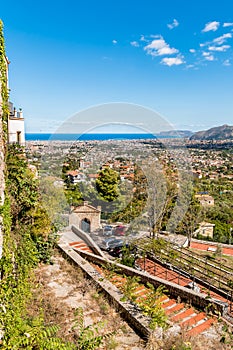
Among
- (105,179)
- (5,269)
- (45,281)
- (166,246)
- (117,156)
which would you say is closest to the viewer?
(5,269)

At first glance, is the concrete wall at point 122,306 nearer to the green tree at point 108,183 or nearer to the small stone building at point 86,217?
the green tree at point 108,183

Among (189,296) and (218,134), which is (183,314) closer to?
(189,296)

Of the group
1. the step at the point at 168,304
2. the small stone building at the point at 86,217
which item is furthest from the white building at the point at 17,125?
the step at the point at 168,304

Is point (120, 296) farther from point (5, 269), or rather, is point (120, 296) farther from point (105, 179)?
point (105, 179)

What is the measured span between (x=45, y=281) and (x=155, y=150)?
30.1 ft

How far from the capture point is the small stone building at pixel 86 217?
11.4m

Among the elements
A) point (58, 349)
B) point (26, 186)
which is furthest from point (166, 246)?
point (58, 349)

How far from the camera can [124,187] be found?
11180 millimetres

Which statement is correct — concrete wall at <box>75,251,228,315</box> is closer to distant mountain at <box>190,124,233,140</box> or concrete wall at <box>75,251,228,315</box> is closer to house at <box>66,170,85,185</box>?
house at <box>66,170,85,185</box>

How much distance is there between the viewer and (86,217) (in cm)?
1173

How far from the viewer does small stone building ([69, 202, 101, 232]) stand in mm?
11406

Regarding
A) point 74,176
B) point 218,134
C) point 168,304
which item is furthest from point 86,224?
point 218,134

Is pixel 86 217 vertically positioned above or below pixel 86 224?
above

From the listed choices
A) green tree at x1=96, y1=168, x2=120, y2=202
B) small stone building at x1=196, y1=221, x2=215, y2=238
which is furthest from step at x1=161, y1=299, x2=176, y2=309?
small stone building at x1=196, y1=221, x2=215, y2=238
